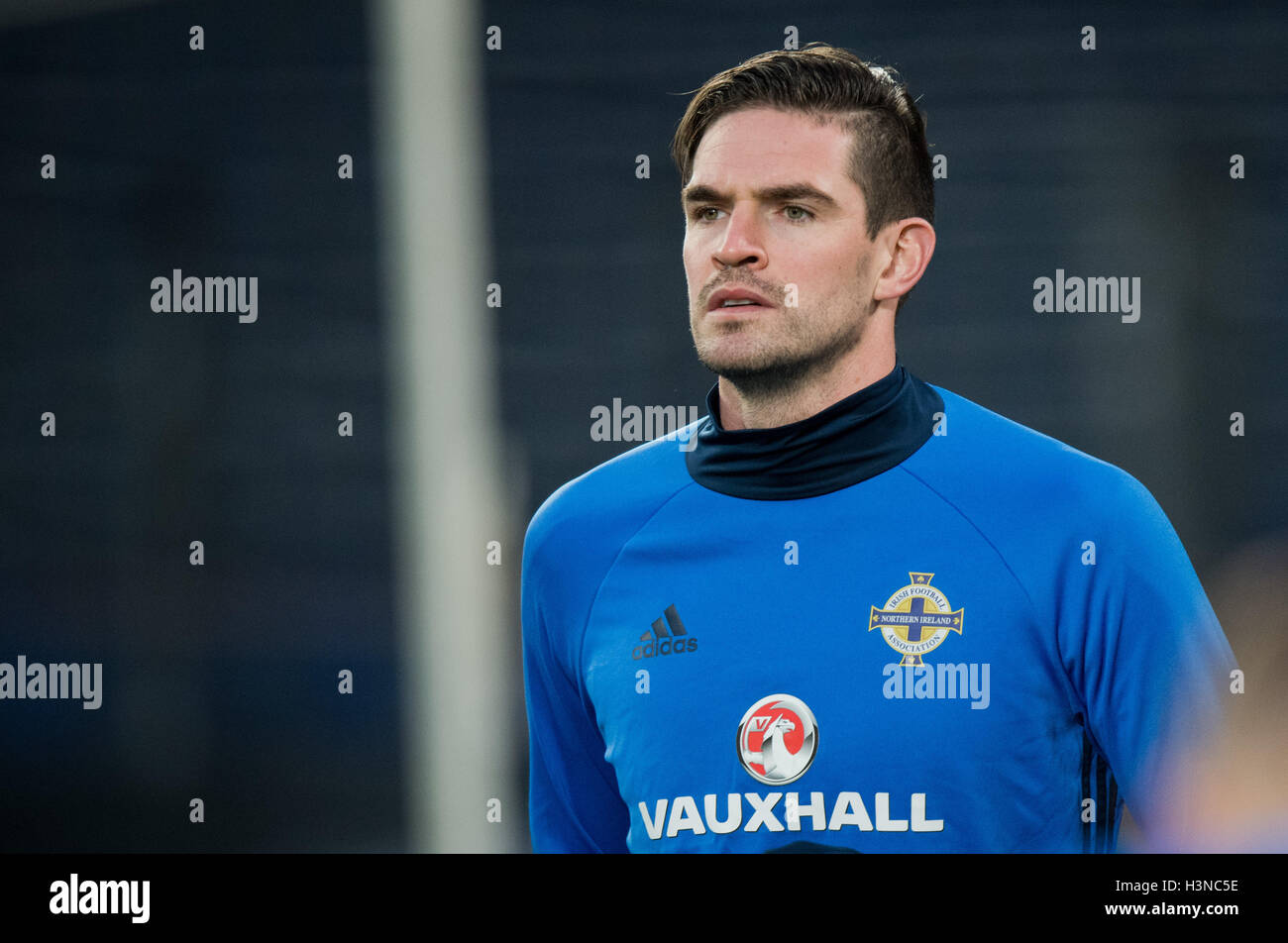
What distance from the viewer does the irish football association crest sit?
1960 millimetres

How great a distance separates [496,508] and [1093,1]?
206 cm

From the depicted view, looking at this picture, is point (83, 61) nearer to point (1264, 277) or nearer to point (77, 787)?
point (77, 787)

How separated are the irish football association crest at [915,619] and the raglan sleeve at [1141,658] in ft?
0.57

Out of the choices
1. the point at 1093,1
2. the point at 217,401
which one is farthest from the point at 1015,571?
the point at 217,401

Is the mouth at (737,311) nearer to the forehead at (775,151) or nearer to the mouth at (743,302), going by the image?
the mouth at (743,302)

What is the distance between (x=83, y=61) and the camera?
319cm

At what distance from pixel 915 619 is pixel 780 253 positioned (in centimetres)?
61

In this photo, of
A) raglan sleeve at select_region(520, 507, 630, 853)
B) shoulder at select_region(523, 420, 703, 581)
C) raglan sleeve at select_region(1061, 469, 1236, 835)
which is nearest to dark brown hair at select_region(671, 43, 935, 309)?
shoulder at select_region(523, 420, 703, 581)

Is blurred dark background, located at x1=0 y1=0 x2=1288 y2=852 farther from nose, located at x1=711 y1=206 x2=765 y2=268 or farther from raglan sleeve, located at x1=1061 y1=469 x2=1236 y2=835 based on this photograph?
raglan sleeve, located at x1=1061 y1=469 x2=1236 y2=835

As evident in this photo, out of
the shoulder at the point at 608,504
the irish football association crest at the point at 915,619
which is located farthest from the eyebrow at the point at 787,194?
the irish football association crest at the point at 915,619

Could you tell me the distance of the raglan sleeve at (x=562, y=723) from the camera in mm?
2242

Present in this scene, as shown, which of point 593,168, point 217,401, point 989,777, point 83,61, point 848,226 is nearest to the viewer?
point 989,777

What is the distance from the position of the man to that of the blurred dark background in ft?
3.37

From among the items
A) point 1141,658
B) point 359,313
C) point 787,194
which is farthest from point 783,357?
point 359,313
